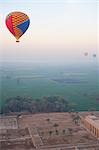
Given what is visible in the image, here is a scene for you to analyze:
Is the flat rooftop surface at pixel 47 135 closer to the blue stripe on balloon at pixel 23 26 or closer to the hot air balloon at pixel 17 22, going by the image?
the hot air balloon at pixel 17 22

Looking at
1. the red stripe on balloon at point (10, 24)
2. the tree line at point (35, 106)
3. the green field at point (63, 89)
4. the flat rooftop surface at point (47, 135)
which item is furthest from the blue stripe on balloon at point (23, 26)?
the green field at point (63, 89)

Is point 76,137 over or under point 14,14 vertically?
under

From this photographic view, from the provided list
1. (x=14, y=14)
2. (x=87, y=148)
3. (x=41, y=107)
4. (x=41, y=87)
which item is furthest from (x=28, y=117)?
(x=41, y=87)

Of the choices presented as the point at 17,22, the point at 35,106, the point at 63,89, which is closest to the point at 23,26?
the point at 17,22

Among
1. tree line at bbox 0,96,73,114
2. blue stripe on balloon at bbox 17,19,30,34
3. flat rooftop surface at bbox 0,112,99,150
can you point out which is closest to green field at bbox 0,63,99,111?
tree line at bbox 0,96,73,114

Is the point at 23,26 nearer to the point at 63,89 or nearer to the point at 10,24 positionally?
the point at 10,24

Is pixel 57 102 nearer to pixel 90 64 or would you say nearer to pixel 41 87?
pixel 41 87

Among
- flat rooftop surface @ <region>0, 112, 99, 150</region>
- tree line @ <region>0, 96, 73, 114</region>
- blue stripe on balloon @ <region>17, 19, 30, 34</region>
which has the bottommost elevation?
flat rooftop surface @ <region>0, 112, 99, 150</region>

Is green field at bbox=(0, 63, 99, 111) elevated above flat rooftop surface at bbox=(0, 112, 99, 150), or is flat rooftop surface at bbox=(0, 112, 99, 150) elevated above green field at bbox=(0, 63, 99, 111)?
green field at bbox=(0, 63, 99, 111)

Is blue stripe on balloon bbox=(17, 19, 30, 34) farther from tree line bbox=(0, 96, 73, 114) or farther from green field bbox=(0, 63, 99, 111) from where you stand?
green field bbox=(0, 63, 99, 111)
